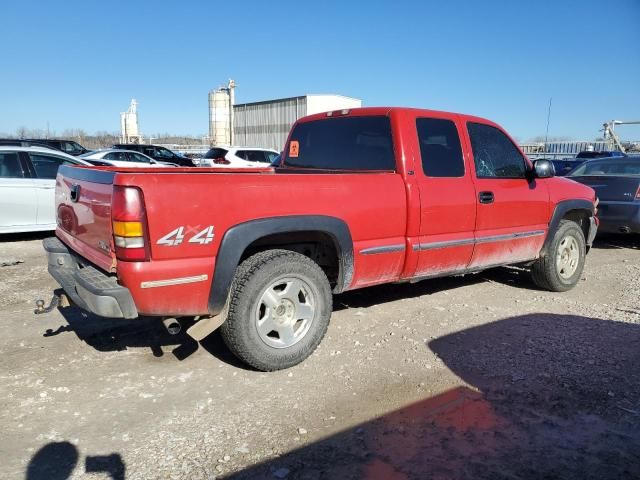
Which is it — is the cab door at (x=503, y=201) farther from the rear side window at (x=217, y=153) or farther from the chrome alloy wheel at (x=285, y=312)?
the rear side window at (x=217, y=153)

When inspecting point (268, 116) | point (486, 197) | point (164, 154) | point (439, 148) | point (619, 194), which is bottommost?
point (619, 194)

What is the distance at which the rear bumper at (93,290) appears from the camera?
298cm

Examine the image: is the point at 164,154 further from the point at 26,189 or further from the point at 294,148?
the point at 294,148

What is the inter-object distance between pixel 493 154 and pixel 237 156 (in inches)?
512

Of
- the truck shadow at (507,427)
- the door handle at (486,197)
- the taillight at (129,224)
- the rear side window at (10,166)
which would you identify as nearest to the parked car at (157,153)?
the rear side window at (10,166)

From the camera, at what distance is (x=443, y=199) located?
14.3 feet

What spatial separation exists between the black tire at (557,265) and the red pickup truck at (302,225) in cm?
8

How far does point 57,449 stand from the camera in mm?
2727

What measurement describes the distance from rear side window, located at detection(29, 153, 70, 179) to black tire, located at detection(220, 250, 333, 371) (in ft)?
20.9

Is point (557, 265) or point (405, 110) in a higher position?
point (405, 110)

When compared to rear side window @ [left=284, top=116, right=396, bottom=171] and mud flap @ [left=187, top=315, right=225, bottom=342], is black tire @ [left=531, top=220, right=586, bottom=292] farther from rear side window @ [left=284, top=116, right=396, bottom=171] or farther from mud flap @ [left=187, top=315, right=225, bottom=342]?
mud flap @ [left=187, top=315, right=225, bottom=342]

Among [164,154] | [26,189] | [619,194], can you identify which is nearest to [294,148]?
[26,189]

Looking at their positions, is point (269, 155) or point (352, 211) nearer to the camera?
point (352, 211)

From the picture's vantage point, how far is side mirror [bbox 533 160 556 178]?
16.9ft
